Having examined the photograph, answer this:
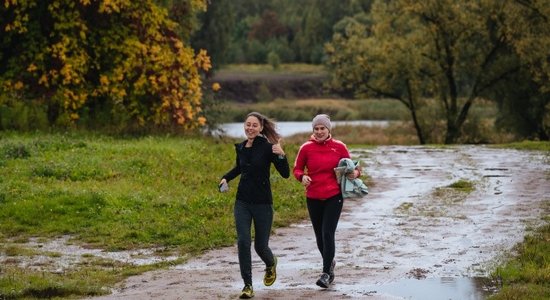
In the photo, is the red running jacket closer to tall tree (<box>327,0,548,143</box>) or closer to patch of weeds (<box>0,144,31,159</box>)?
patch of weeds (<box>0,144,31,159</box>)

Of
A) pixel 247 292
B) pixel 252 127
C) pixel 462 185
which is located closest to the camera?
pixel 247 292

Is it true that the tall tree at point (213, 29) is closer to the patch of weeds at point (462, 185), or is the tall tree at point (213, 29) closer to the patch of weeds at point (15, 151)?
the patch of weeds at point (15, 151)

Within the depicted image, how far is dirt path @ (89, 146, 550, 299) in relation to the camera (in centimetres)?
1034

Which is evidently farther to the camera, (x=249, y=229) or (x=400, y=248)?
(x=400, y=248)

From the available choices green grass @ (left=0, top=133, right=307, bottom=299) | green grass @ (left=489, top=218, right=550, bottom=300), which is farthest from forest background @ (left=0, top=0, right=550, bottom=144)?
green grass @ (left=489, top=218, right=550, bottom=300)

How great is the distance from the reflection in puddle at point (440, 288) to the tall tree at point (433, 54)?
31.7 meters

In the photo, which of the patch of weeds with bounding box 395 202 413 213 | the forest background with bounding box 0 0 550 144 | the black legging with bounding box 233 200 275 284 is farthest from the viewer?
the forest background with bounding box 0 0 550 144

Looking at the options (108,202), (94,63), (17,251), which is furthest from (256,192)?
(94,63)

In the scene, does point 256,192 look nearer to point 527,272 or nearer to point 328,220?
point 328,220

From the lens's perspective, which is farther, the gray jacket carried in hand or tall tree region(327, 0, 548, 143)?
tall tree region(327, 0, 548, 143)

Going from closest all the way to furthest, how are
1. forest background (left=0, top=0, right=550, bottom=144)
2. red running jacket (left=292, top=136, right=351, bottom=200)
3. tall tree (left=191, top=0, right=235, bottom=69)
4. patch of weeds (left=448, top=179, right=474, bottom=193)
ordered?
red running jacket (left=292, top=136, right=351, bottom=200)
patch of weeds (left=448, top=179, right=474, bottom=193)
forest background (left=0, top=0, right=550, bottom=144)
tall tree (left=191, top=0, right=235, bottom=69)

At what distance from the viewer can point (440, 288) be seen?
10.1m

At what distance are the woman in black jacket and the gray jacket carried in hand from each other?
677 millimetres

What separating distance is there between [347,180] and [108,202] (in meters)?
6.36
